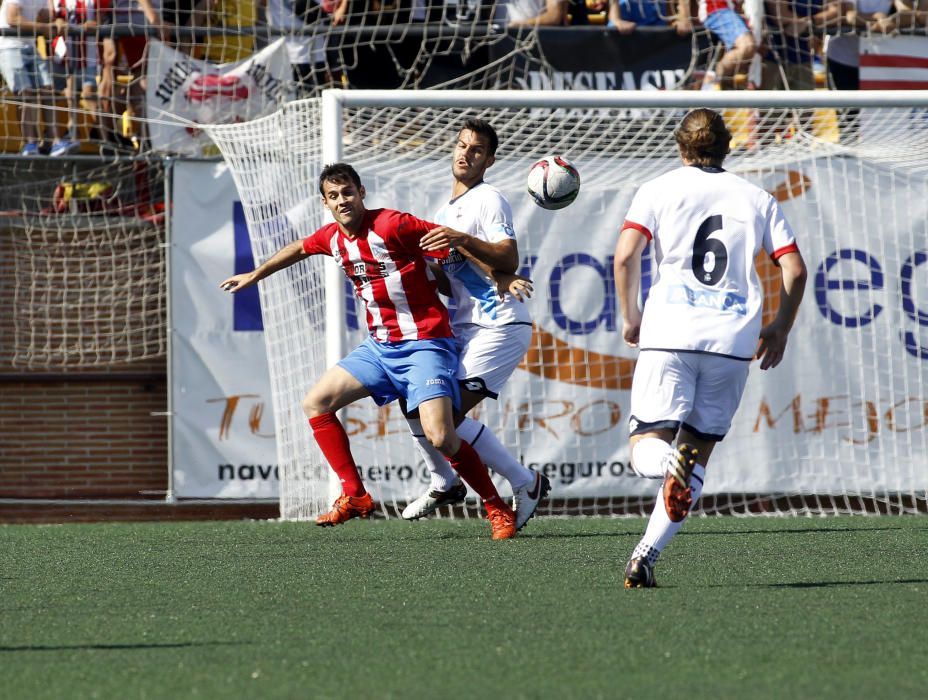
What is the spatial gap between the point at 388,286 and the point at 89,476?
488 centimetres

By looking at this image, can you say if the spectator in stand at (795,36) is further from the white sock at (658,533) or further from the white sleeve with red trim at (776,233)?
the white sock at (658,533)

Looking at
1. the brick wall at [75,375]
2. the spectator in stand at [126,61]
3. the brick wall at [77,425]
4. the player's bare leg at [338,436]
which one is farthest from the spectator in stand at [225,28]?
the player's bare leg at [338,436]

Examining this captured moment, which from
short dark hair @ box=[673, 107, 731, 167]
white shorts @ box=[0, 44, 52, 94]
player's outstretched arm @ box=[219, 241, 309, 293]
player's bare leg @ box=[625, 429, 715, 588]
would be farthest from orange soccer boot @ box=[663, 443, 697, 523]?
white shorts @ box=[0, 44, 52, 94]

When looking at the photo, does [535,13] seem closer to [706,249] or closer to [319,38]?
[319,38]

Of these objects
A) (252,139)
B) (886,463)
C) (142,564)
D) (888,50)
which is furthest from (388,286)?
(888,50)

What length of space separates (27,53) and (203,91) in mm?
1398

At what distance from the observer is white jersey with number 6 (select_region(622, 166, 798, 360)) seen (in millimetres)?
4875

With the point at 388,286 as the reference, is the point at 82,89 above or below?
above

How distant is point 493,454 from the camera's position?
23.2 feet

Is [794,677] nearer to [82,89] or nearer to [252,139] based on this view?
[252,139]

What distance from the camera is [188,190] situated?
1000 centimetres

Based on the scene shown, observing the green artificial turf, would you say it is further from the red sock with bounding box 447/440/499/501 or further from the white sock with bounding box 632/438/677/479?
the white sock with bounding box 632/438/677/479

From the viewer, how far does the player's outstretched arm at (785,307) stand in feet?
16.1

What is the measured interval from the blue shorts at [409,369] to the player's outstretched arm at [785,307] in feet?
6.42
